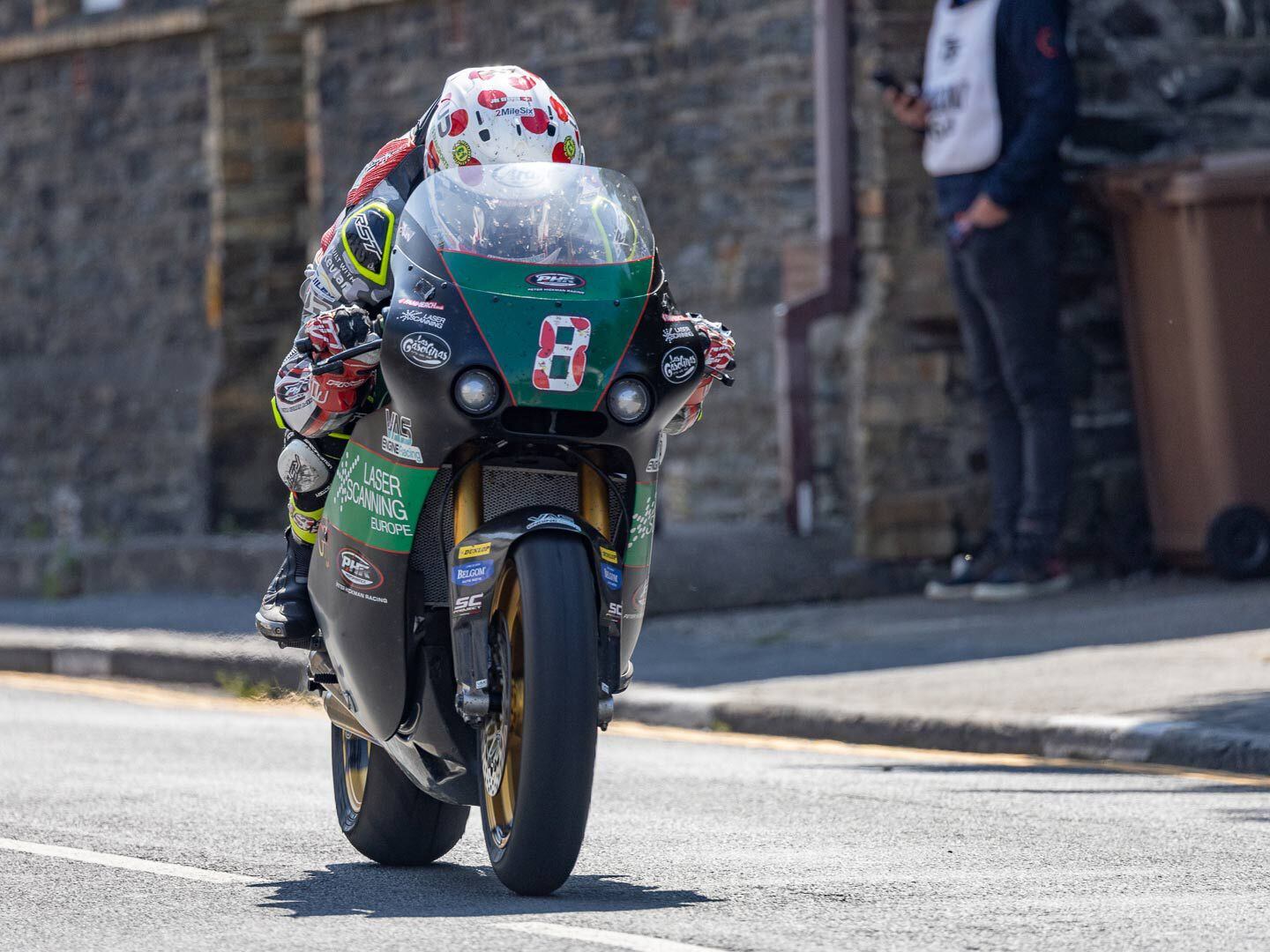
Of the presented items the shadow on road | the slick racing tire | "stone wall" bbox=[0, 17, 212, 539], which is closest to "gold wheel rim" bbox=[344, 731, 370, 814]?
the slick racing tire

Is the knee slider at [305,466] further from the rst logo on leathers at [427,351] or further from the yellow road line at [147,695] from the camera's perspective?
the yellow road line at [147,695]

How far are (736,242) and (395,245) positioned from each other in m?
9.58

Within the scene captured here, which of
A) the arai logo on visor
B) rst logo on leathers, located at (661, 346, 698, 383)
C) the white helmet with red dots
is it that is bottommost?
rst logo on leathers, located at (661, 346, 698, 383)

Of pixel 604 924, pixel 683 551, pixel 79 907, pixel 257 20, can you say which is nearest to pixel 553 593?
pixel 604 924

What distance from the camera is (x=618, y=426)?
513cm

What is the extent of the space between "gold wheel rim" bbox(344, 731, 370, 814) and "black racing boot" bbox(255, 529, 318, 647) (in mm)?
292

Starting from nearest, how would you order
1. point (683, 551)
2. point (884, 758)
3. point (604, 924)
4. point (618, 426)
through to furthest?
point (604, 924), point (618, 426), point (884, 758), point (683, 551)

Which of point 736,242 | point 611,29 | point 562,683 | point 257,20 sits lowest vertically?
point 562,683

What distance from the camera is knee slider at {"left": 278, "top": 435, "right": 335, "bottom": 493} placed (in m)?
5.73

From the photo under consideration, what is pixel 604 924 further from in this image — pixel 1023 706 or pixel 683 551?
pixel 683 551

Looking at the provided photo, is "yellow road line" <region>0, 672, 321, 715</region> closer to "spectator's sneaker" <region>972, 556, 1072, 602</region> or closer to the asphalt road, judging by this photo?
the asphalt road

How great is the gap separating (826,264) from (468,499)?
315 inches

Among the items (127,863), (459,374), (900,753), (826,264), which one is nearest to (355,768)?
(127,863)

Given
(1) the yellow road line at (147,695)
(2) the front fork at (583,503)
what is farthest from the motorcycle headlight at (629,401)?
(1) the yellow road line at (147,695)
